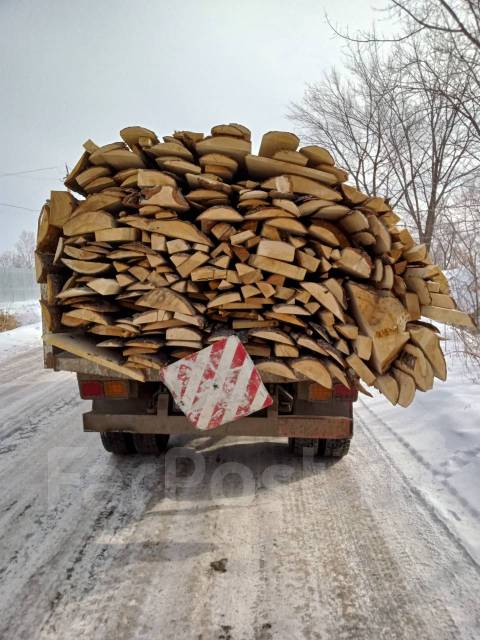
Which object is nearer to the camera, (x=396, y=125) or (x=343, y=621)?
(x=343, y=621)

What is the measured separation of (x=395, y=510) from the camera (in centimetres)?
258

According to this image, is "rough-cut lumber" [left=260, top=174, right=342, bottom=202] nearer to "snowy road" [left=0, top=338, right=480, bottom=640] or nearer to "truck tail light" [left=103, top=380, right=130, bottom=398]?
"truck tail light" [left=103, top=380, right=130, bottom=398]

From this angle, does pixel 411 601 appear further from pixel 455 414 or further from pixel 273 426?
pixel 455 414

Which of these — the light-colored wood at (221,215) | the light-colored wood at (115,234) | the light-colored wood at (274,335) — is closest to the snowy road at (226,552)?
the light-colored wood at (274,335)

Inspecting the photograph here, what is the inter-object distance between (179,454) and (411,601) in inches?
86.0

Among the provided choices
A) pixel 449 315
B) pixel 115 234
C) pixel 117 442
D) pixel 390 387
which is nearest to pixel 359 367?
pixel 390 387

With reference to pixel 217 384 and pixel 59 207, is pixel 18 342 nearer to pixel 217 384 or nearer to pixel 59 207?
pixel 59 207

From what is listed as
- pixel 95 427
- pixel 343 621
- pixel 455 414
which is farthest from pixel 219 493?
pixel 455 414

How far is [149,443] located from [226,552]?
1.36m

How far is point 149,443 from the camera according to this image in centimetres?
326

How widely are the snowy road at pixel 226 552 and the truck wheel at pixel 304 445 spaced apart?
107 mm

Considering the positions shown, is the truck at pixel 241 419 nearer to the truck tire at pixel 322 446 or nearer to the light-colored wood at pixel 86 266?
the truck tire at pixel 322 446

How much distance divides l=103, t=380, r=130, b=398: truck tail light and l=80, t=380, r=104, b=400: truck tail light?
47 millimetres

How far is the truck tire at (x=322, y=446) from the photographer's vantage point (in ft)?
10.5
